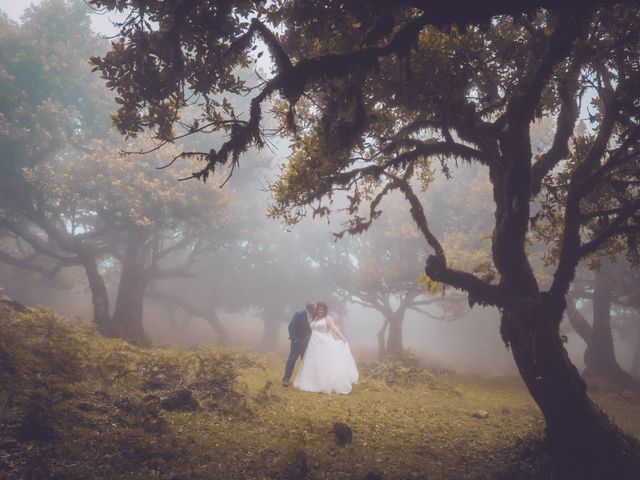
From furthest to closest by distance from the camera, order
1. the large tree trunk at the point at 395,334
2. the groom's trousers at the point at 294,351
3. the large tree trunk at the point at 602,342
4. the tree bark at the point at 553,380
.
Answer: the large tree trunk at the point at 395,334 < the large tree trunk at the point at 602,342 < the groom's trousers at the point at 294,351 < the tree bark at the point at 553,380

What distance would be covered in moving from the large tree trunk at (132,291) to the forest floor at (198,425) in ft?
37.0

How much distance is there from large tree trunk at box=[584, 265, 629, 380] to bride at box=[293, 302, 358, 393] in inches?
531

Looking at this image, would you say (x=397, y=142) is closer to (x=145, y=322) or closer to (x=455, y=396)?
(x=455, y=396)

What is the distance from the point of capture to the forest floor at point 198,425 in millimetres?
4480

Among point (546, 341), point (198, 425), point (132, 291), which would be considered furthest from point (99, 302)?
point (546, 341)

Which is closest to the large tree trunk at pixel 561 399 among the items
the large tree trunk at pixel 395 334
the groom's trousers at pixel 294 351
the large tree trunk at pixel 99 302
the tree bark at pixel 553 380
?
the tree bark at pixel 553 380

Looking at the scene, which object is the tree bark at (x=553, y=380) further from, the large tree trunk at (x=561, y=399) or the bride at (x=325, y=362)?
the bride at (x=325, y=362)

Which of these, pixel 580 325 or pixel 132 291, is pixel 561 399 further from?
pixel 132 291

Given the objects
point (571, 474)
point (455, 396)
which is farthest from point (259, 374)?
point (571, 474)

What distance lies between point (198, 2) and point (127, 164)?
17851 millimetres

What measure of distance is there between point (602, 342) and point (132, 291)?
26.3 m

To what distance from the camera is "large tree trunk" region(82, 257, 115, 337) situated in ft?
62.4

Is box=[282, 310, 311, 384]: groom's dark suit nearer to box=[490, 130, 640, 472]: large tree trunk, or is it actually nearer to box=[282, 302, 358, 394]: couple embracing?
box=[282, 302, 358, 394]: couple embracing

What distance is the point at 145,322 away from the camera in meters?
34.9
